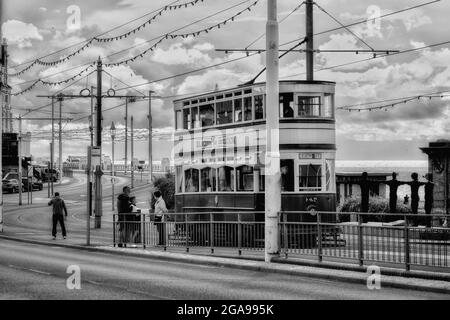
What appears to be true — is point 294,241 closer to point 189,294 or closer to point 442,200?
point 189,294

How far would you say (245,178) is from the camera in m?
26.0

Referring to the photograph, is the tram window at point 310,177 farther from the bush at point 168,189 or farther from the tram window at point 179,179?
the bush at point 168,189

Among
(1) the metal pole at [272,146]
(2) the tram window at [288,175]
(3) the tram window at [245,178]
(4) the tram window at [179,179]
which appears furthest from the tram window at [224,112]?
(1) the metal pole at [272,146]

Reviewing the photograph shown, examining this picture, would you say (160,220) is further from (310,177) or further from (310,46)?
(310,46)

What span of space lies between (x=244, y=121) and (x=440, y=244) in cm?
1070

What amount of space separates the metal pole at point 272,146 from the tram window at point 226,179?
631cm

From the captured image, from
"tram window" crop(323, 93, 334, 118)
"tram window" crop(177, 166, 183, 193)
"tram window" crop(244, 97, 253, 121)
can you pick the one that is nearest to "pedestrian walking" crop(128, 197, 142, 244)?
"tram window" crop(177, 166, 183, 193)

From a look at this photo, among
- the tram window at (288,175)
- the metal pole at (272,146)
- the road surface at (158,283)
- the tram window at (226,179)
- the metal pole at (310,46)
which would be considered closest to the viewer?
the road surface at (158,283)

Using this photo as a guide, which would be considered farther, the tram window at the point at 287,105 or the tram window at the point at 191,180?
the tram window at the point at 191,180

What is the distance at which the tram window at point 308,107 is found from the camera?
25578 mm

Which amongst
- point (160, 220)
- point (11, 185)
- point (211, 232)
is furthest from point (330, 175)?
point (11, 185)

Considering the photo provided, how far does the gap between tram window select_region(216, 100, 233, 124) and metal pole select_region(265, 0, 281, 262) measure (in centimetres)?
653
